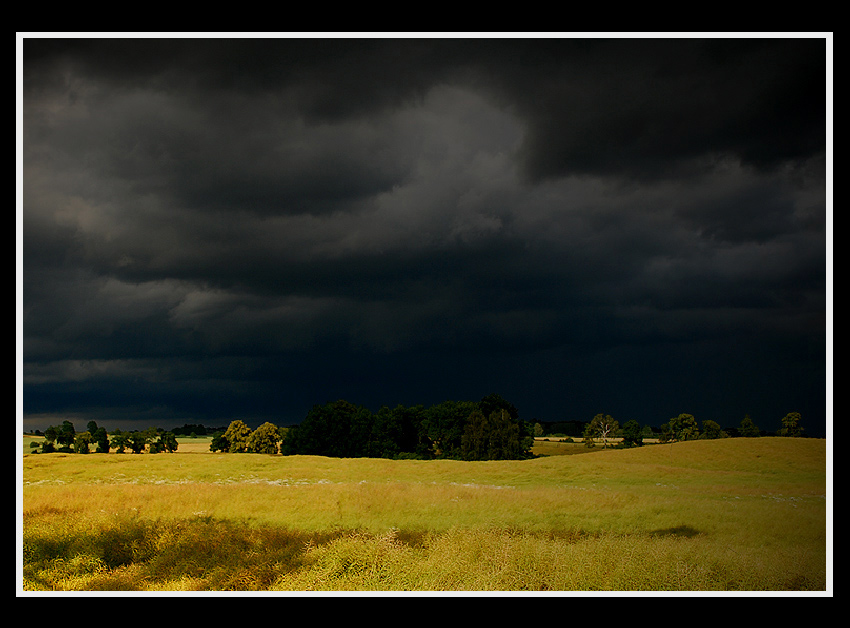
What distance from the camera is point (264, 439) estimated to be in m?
50.5

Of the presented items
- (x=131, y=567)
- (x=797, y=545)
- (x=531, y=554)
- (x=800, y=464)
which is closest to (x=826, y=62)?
(x=797, y=545)

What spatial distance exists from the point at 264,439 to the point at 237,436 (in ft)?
8.81

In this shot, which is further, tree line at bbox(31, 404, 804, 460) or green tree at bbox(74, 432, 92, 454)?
tree line at bbox(31, 404, 804, 460)

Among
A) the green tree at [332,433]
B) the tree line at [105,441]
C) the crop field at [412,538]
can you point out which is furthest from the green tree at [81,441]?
the green tree at [332,433]

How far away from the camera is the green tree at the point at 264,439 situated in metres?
50.0

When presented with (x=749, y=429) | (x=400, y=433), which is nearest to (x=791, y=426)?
(x=749, y=429)

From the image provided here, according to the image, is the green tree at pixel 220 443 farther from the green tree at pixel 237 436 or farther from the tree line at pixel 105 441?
the tree line at pixel 105 441

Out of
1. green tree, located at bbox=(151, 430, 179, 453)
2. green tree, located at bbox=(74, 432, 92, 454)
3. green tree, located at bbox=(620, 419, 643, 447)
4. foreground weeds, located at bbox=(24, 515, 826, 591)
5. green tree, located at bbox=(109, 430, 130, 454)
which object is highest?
foreground weeds, located at bbox=(24, 515, 826, 591)

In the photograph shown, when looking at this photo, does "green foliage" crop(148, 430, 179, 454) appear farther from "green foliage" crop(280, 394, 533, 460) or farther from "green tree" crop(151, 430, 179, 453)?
"green foliage" crop(280, 394, 533, 460)

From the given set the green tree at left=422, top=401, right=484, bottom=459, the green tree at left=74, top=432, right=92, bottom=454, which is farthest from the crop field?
the green tree at left=422, top=401, right=484, bottom=459

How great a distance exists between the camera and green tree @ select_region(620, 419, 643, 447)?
65.4 m

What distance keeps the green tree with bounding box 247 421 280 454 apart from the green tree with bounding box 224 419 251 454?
54 cm
